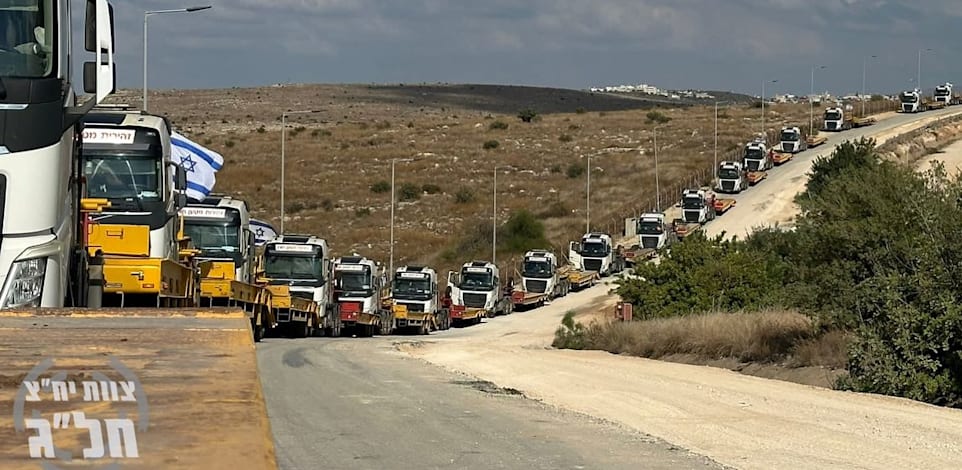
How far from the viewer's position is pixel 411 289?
175 ft

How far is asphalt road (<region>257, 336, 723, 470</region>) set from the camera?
42.1ft

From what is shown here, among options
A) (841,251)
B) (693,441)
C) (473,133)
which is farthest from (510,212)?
(693,441)

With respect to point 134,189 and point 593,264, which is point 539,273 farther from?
point 134,189

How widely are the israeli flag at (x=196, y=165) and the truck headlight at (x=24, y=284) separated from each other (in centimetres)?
1957

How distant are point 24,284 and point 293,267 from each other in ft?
107

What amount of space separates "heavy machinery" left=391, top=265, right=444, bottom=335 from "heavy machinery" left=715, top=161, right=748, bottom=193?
145 ft

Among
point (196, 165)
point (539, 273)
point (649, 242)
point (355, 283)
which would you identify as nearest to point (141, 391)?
point (196, 165)

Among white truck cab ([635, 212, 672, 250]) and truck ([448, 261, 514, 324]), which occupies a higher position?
white truck cab ([635, 212, 672, 250])

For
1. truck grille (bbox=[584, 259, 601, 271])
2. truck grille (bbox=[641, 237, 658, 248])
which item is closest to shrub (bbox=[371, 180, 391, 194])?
truck grille (bbox=[641, 237, 658, 248])

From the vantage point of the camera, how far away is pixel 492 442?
14.2 metres

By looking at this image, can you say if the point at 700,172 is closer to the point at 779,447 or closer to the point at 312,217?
the point at 312,217

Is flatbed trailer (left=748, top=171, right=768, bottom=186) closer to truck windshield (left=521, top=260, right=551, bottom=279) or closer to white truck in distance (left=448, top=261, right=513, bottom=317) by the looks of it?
truck windshield (left=521, top=260, right=551, bottom=279)

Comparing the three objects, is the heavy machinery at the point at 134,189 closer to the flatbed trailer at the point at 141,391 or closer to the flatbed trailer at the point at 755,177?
the flatbed trailer at the point at 141,391

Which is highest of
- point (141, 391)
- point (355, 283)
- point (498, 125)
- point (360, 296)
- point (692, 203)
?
point (498, 125)
